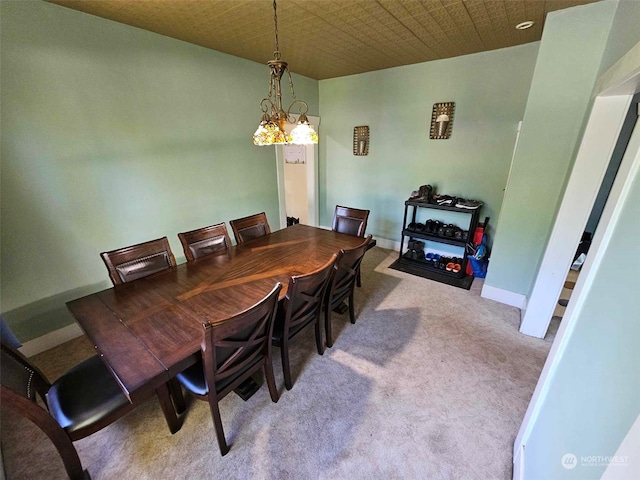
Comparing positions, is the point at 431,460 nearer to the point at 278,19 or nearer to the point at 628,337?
the point at 628,337

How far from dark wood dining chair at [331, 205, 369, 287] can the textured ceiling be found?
1678mm

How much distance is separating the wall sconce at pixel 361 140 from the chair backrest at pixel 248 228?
7.38 feet

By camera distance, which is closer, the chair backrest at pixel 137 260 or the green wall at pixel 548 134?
the chair backrest at pixel 137 260

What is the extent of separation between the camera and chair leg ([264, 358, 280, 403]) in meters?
1.65

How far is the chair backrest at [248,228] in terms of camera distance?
8.49 ft

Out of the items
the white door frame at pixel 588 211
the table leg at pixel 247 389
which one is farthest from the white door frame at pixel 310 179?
the white door frame at pixel 588 211

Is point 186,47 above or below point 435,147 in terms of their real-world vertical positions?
above

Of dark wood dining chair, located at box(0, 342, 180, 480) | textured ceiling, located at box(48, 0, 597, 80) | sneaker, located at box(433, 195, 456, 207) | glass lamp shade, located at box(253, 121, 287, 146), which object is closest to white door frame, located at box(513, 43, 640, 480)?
textured ceiling, located at box(48, 0, 597, 80)

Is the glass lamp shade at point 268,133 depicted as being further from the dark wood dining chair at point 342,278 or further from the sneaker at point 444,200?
the sneaker at point 444,200

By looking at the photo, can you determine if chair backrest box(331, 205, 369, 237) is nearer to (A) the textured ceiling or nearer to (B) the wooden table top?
(B) the wooden table top

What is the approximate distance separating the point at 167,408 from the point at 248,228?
1640 millimetres

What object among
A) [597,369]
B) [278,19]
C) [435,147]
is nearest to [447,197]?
[435,147]

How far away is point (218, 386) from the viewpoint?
1.39 meters

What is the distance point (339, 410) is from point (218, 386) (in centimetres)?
83
